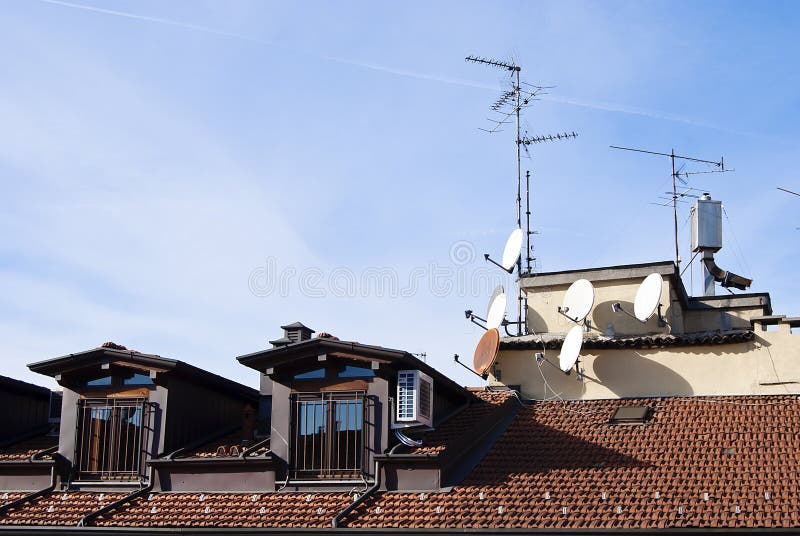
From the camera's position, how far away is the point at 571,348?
76.8ft

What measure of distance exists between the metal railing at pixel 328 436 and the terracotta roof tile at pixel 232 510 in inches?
23.2

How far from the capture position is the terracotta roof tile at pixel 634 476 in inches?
686

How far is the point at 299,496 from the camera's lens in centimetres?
2011

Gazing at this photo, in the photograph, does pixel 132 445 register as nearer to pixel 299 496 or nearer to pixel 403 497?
pixel 299 496

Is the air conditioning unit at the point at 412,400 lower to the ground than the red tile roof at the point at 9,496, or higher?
higher

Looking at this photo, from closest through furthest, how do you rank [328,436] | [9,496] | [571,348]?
[328,436], [9,496], [571,348]

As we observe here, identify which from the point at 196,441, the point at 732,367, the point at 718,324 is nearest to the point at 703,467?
the point at 732,367

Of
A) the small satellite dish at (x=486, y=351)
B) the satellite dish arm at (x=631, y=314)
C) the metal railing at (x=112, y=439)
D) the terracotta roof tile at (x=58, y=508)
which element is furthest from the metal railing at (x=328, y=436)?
the satellite dish arm at (x=631, y=314)

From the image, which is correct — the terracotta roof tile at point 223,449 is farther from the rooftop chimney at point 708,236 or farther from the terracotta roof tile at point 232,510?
the rooftop chimney at point 708,236

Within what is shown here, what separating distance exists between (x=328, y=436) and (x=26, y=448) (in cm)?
745

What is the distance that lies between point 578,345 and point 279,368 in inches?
263

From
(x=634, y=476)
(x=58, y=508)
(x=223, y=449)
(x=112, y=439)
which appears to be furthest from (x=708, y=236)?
(x=58, y=508)

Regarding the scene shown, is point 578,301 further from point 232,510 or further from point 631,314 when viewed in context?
point 232,510

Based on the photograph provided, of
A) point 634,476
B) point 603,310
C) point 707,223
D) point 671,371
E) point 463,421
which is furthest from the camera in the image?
point 707,223
